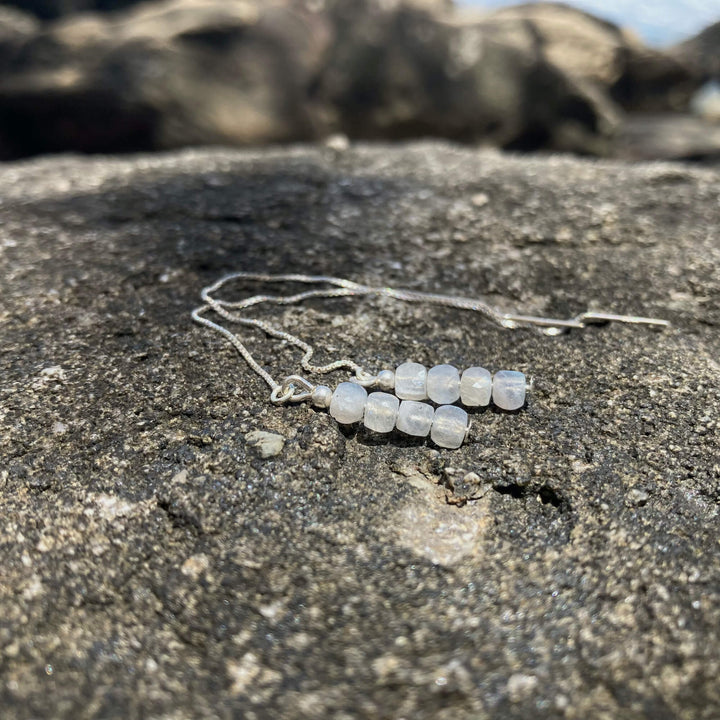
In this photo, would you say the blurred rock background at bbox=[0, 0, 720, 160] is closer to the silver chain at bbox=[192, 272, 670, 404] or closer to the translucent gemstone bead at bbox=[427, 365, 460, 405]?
the silver chain at bbox=[192, 272, 670, 404]

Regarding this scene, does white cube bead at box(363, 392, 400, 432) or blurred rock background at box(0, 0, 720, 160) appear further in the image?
blurred rock background at box(0, 0, 720, 160)

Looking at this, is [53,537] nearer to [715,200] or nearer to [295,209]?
[295,209]

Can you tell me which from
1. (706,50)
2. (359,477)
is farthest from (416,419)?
(706,50)

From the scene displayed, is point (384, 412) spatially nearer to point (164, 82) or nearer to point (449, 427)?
point (449, 427)

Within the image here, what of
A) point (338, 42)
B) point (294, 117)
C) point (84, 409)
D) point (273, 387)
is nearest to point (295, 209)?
point (273, 387)

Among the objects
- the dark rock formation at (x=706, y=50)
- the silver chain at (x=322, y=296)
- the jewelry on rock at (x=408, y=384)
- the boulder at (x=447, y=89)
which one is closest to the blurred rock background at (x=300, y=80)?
the boulder at (x=447, y=89)

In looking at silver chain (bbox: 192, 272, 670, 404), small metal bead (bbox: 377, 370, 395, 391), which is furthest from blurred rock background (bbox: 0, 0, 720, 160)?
small metal bead (bbox: 377, 370, 395, 391)
